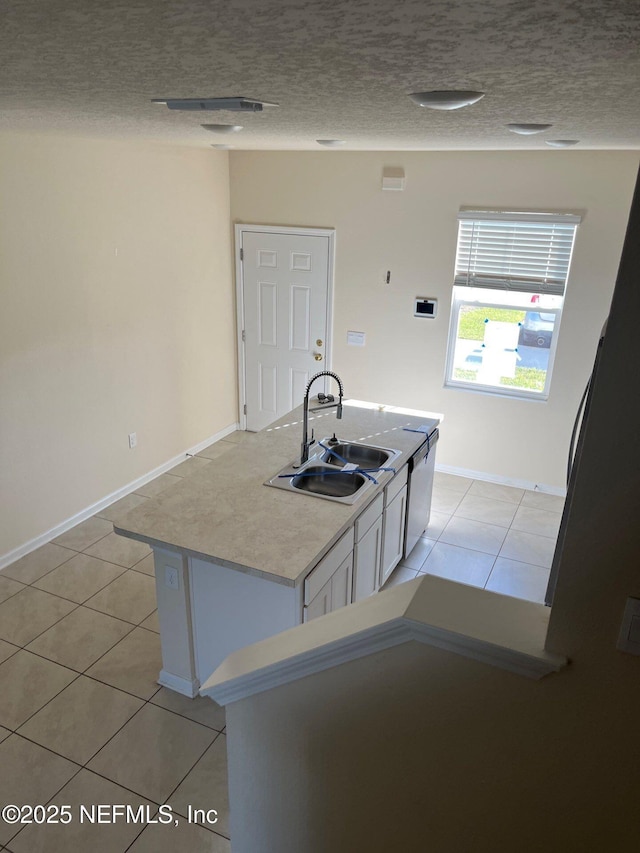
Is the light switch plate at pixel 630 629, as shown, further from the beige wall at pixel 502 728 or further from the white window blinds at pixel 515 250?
the white window blinds at pixel 515 250

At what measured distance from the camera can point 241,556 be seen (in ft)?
8.32

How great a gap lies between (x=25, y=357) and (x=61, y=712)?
2.19m

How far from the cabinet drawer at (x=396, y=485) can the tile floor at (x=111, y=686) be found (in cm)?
74

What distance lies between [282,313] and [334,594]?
346cm

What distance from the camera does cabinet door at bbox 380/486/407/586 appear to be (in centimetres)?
365

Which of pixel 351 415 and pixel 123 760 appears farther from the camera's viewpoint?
pixel 351 415

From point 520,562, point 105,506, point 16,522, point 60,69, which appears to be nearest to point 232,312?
point 105,506

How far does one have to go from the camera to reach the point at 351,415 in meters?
4.25

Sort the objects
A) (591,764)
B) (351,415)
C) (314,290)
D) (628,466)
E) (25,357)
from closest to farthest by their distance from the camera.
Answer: (628,466)
(591,764)
(25,357)
(351,415)
(314,290)

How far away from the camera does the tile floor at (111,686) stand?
2.49m

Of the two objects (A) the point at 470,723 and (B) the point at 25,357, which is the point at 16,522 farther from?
(A) the point at 470,723

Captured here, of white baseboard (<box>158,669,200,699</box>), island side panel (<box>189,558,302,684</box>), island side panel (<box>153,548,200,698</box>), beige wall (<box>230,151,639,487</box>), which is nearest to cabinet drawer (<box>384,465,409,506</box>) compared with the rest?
island side panel (<box>189,558,302,684</box>)

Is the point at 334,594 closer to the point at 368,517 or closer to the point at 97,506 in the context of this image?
the point at 368,517

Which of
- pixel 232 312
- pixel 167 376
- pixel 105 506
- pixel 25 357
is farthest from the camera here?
pixel 232 312
